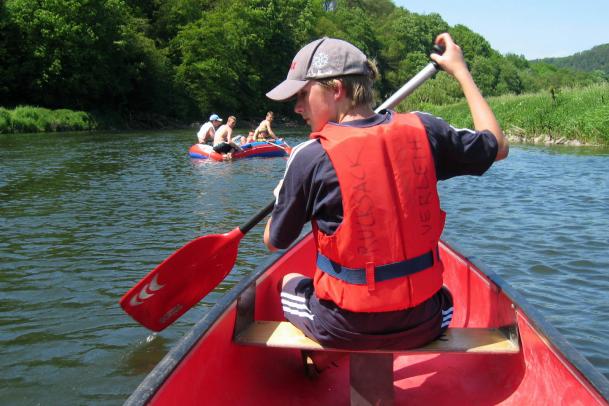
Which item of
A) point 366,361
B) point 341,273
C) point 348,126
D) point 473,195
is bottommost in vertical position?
point 473,195

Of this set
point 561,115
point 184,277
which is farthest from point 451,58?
point 561,115

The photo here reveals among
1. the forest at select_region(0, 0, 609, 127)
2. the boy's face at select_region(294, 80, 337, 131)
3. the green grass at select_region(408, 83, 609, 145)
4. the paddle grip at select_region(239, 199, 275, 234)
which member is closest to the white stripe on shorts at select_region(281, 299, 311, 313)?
the boy's face at select_region(294, 80, 337, 131)

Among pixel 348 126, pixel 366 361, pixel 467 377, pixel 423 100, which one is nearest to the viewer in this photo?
pixel 348 126

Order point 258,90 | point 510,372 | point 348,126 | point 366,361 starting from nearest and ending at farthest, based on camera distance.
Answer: point 348,126 < point 366,361 < point 510,372 < point 258,90

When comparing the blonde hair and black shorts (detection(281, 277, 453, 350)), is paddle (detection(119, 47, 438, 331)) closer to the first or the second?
the blonde hair

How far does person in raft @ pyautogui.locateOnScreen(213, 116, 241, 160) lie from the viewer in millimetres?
14367

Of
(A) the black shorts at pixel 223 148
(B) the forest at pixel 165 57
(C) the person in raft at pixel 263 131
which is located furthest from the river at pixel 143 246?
(B) the forest at pixel 165 57

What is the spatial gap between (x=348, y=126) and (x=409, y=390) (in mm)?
1269

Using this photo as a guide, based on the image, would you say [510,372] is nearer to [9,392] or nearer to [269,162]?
[9,392]

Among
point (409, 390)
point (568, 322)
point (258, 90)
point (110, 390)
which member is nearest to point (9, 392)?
point (110, 390)

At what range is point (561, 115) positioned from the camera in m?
17.8

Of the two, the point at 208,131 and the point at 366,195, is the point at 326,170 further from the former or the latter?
the point at 208,131

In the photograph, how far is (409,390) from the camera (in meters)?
2.63

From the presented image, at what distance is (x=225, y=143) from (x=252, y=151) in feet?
2.85
